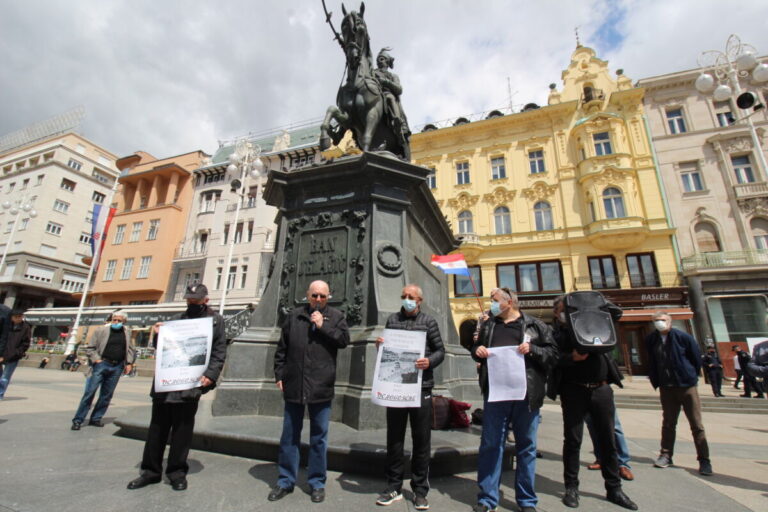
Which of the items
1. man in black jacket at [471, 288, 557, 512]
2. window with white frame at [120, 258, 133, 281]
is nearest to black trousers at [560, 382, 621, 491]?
man in black jacket at [471, 288, 557, 512]

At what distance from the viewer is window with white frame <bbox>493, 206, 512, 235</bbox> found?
87.3ft

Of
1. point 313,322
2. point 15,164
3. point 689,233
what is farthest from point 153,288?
point 689,233

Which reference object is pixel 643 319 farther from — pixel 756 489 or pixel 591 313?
pixel 591 313

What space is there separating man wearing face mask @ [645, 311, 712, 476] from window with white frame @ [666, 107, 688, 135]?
27.8 m

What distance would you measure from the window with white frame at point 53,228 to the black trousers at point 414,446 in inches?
1967

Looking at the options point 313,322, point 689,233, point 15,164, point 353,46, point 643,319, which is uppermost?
point 15,164

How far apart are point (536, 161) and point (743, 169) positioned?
1215 cm

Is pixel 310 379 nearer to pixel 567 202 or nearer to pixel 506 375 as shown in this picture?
pixel 506 375

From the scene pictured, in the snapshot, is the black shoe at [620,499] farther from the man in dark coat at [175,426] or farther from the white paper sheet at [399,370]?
the man in dark coat at [175,426]

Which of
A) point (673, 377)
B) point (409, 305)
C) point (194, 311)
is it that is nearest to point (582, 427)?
point (409, 305)

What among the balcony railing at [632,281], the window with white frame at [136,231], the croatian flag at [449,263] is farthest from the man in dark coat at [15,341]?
the window with white frame at [136,231]

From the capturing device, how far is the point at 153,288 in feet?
104

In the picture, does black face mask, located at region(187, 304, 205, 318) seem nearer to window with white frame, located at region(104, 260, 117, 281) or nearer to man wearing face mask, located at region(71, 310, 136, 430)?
man wearing face mask, located at region(71, 310, 136, 430)

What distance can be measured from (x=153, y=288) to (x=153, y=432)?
3397 cm
